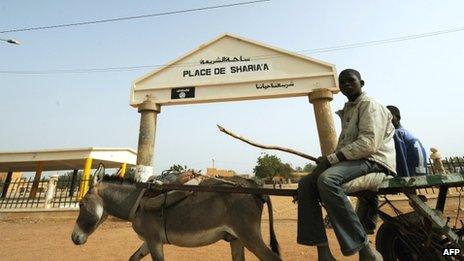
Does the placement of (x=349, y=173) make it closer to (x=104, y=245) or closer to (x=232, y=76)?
(x=104, y=245)

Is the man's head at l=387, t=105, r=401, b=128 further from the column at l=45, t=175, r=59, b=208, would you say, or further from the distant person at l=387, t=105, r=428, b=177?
the column at l=45, t=175, r=59, b=208

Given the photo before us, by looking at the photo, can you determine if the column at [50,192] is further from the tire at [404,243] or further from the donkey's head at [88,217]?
the tire at [404,243]

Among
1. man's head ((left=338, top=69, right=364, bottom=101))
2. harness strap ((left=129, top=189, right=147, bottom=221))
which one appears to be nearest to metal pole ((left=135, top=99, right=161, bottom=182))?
harness strap ((left=129, top=189, right=147, bottom=221))

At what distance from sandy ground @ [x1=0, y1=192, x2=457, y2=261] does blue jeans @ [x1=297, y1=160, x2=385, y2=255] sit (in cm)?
341

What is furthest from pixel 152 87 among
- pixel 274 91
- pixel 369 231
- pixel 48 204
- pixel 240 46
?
pixel 369 231

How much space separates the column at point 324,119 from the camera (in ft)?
30.8

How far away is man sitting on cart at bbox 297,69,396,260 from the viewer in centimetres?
256

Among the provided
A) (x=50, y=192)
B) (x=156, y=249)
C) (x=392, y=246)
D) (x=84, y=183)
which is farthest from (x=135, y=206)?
(x=50, y=192)

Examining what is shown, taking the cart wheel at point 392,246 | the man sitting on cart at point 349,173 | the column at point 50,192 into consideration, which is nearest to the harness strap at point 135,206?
the man sitting on cart at point 349,173

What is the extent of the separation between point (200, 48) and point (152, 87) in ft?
8.42

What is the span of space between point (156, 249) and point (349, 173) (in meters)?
2.46

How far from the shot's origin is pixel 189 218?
364 cm

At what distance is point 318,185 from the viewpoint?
2.72 metres

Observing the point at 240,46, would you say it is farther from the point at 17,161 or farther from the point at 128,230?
the point at 17,161
